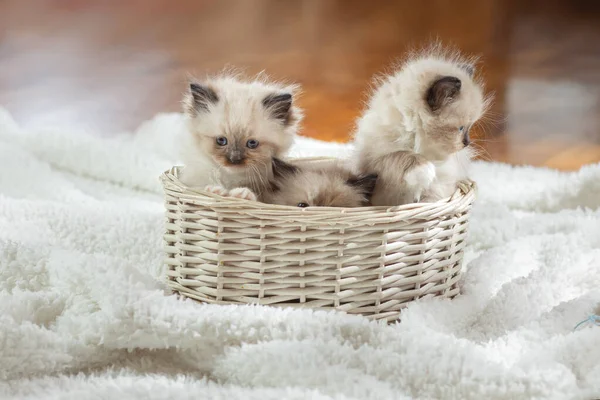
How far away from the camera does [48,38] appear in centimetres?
320

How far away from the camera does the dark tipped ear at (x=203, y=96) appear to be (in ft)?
5.08

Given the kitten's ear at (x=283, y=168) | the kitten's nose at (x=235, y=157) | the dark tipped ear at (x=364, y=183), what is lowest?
the dark tipped ear at (x=364, y=183)

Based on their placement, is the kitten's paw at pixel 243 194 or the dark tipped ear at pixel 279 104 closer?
the kitten's paw at pixel 243 194

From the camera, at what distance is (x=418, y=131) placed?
4.82ft

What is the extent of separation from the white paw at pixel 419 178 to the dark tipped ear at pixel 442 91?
123mm

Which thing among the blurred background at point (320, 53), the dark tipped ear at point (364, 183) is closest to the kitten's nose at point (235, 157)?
the dark tipped ear at point (364, 183)

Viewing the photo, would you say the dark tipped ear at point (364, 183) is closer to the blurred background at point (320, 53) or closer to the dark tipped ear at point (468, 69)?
the dark tipped ear at point (468, 69)

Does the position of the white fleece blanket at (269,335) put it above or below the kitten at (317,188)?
below

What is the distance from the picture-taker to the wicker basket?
4.32ft

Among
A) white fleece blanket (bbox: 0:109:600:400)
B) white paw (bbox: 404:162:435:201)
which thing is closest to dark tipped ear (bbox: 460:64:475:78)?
white paw (bbox: 404:162:435:201)

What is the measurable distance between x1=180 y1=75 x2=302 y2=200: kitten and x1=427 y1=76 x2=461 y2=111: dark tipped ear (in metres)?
0.32

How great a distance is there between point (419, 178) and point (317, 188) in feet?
0.66

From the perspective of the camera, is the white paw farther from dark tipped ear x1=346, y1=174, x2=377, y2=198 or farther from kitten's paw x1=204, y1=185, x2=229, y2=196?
kitten's paw x1=204, y1=185, x2=229, y2=196

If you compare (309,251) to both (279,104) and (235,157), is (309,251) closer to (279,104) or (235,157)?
(235,157)
